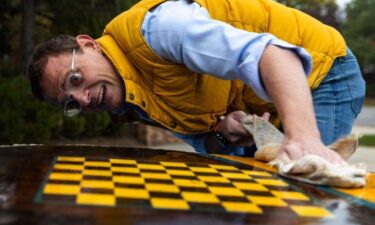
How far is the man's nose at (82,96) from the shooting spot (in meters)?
1.85

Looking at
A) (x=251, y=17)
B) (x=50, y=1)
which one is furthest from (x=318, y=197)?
(x=50, y=1)

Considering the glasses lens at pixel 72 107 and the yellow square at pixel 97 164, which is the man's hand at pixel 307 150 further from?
the glasses lens at pixel 72 107

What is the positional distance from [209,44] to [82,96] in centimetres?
48

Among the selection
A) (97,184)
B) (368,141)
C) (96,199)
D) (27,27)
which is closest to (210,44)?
(97,184)

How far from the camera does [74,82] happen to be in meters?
1.83

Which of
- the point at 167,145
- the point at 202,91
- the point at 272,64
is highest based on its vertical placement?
the point at 272,64

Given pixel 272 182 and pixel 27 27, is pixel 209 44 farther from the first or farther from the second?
pixel 27 27

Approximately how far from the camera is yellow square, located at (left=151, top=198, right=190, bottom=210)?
101 cm

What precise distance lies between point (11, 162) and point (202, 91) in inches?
27.4

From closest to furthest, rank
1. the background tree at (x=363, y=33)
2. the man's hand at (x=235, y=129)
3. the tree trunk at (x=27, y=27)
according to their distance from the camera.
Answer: the man's hand at (x=235, y=129) → the tree trunk at (x=27, y=27) → the background tree at (x=363, y=33)

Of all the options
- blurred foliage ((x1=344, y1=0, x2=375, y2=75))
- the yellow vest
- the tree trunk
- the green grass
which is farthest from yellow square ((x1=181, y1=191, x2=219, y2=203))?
Result: blurred foliage ((x1=344, y1=0, x2=375, y2=75))

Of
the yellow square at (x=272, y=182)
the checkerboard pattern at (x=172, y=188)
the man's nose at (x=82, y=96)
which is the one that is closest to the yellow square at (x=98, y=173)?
the checkerboard pattern at (x=172, y=188)

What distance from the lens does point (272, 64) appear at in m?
1.51

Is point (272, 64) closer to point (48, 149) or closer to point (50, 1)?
point (48, 149)
